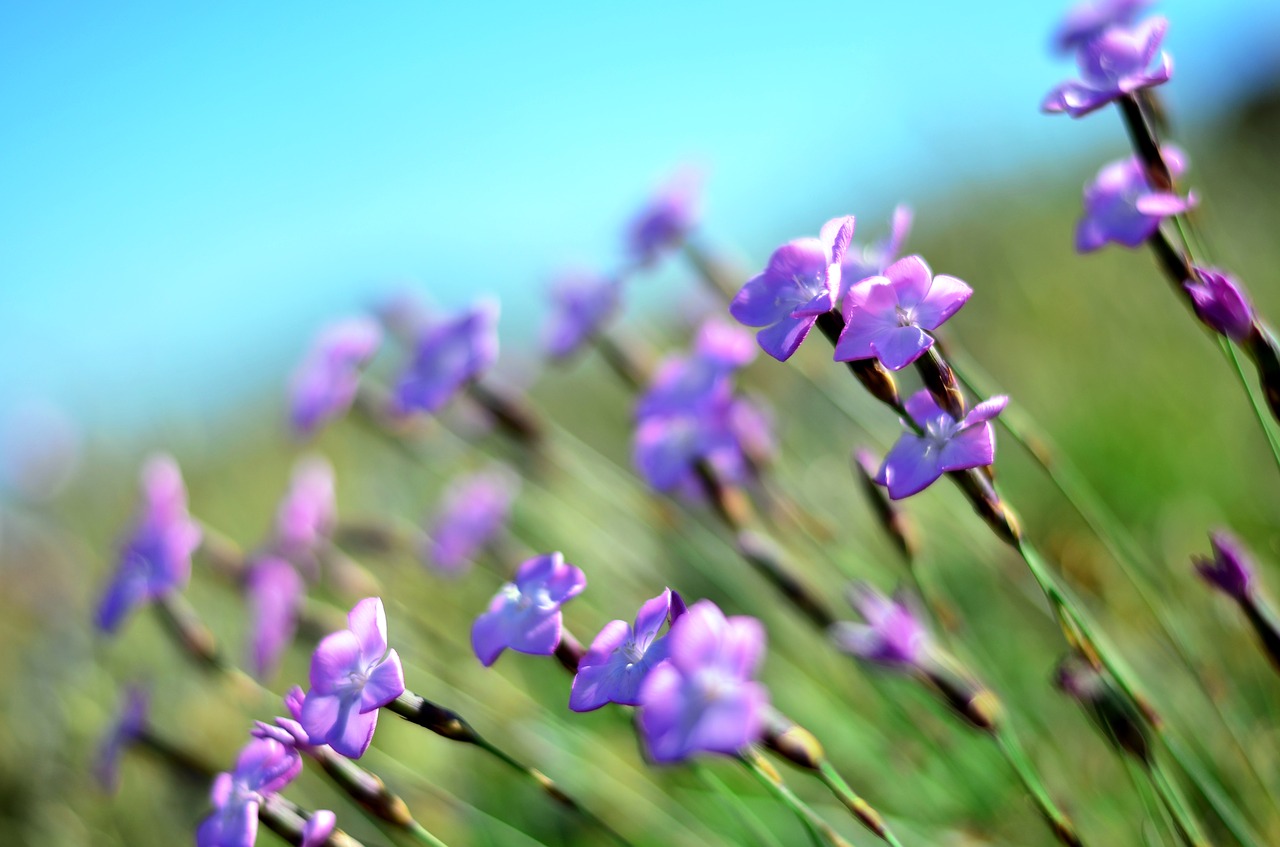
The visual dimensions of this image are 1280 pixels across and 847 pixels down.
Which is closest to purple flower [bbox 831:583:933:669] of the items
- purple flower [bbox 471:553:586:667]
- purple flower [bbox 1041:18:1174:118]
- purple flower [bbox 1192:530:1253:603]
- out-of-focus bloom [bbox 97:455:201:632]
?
purple flower [bbox 1192:530:1253:603]

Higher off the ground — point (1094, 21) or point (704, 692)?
point (1094, 21)

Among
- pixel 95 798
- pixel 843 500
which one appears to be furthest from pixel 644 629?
pixel 95 798

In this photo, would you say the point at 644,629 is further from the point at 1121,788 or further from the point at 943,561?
the point at 943,561

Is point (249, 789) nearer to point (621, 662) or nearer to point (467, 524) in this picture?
point (621, 662)

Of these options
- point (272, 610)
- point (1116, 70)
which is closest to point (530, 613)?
point (1116, 70)

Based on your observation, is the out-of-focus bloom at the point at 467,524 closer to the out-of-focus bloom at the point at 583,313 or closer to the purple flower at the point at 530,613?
the out-of-focus bloom at the point at 583,313

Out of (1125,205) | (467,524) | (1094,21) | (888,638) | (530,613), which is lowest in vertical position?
(467,524)
